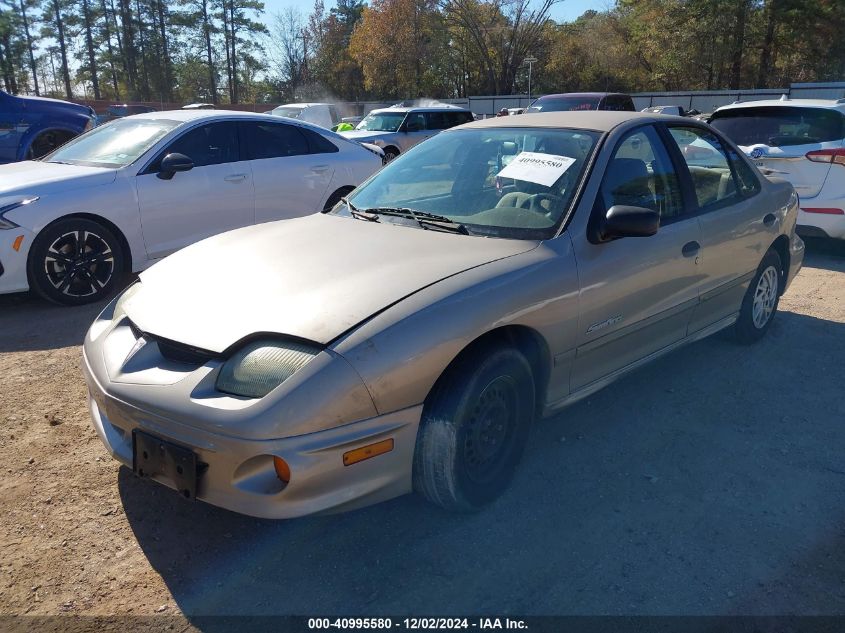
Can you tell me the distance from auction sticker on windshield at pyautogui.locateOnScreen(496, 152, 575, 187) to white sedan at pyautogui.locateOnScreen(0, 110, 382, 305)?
3.50m

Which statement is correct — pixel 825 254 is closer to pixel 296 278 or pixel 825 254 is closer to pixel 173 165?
pixel 173 165

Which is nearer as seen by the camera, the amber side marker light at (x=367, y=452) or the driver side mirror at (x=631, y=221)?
the amber side marker light at (x=367, y=452)

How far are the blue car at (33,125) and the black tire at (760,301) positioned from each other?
9.20m

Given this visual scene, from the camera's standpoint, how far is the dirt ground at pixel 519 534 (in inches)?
94.9

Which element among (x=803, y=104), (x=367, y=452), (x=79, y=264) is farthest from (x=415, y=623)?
(x=803, y=104)

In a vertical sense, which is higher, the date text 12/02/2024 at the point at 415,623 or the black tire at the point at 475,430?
the black tire at the point at 475,430

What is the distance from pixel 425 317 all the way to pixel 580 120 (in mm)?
1855

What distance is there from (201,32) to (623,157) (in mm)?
57726

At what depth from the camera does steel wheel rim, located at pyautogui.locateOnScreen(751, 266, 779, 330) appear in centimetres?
468

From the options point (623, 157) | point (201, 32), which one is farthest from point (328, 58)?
point (623, 157)

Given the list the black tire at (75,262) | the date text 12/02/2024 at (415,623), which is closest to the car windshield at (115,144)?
the black tire at (75,262)

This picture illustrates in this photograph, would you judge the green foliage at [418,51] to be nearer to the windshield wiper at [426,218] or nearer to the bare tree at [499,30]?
the bare tree at [499,30]

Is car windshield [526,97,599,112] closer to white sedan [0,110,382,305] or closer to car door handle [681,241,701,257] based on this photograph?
white sedan [0,110,382,305]

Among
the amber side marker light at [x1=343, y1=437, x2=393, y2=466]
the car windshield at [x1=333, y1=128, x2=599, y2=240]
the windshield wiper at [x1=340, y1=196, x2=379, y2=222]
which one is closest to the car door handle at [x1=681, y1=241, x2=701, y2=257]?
the car windshield at [x1=333, y1=128, x2=599, y2=240]
